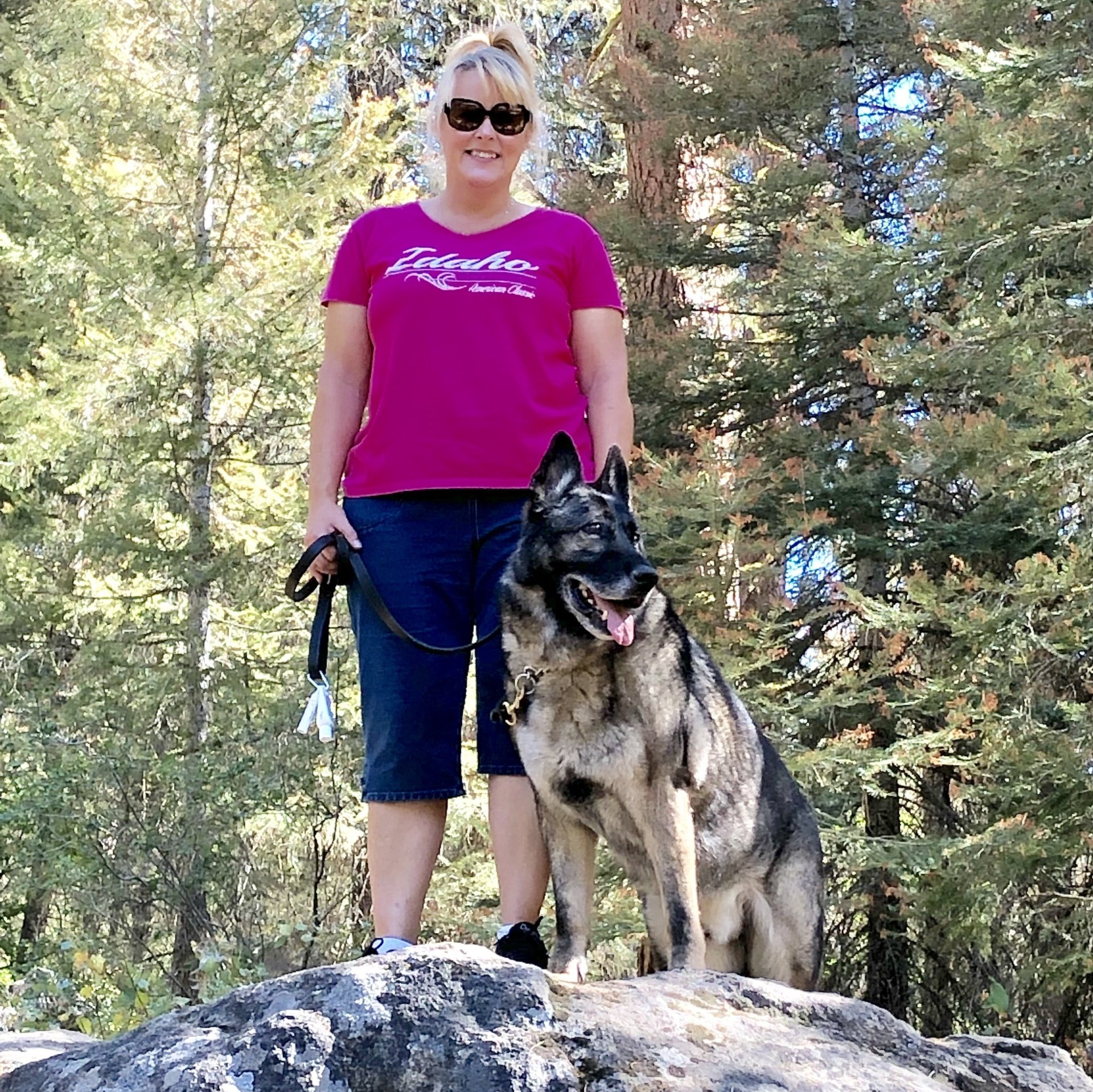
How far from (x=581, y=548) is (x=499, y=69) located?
4.46ft

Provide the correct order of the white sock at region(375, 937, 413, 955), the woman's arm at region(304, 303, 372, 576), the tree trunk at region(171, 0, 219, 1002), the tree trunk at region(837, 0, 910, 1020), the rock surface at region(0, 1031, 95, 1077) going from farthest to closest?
the tree trunk at region(171, 0, 219, 1002), the tree trunk at region(837, 0, 910, 1020), the woman's arm at region(304, 303, 372, 576), the white sock at region(375, 937, 413, 955), the rock surface at region(0, 1031, 95, 1077)

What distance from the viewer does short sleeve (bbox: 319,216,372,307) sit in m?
3.54

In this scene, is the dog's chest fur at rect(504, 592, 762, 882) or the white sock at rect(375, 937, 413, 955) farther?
the dog's chest fur at rect(504, 592, 762, 882)

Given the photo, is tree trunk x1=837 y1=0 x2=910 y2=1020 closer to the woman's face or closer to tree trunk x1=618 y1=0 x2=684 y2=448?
tree trunk x1=618 y1=0 x2=684 y2=448

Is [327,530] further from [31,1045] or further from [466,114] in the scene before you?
[31,1045]

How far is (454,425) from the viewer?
3.36m

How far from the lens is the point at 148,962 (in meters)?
7.67


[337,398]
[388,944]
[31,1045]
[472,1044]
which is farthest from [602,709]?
[31,1045]

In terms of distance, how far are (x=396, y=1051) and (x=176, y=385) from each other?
333 inches

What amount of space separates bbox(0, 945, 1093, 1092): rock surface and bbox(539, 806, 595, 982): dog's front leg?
0.97 meters

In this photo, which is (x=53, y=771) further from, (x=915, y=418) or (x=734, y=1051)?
(x=734, y=1051)

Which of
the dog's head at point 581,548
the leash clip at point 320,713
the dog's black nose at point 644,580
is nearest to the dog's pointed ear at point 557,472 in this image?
the dog's head at point 581,548

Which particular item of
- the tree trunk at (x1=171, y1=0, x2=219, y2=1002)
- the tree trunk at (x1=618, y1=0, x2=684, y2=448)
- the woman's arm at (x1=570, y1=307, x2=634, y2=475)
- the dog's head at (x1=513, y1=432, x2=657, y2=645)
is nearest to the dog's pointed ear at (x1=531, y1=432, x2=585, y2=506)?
the dog's head at (x1=513, y1=432, x2=657, y2=645)

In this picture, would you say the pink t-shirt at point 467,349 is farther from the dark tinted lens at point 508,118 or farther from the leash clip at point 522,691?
the leash clip at point 522,691
